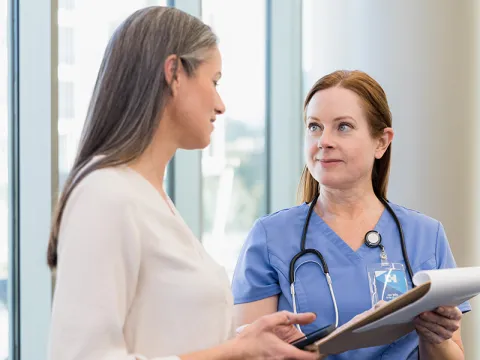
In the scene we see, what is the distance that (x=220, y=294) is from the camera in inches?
40.9

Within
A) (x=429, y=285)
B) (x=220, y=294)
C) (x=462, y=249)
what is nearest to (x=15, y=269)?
(x=220, y=294)

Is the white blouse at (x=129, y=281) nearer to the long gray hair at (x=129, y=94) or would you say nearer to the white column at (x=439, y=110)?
the long gray hair at (x=129, y=94)

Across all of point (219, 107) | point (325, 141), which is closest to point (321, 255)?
point (325, 141)

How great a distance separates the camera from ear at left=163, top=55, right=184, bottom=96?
1.01 meters

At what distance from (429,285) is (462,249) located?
137 centimetres

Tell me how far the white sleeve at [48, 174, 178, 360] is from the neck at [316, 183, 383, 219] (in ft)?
2.57

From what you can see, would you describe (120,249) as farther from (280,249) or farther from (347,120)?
(347,120)

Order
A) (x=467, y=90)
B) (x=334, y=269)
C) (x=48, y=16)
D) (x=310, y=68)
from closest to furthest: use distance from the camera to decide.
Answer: (x=334, y=269), (x=48, y=16), (x=467, y=90), (x=310, y=68)

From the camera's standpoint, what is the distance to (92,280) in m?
0.89

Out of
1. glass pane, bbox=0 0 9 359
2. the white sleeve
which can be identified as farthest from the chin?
glass pane, bbox=0 0 9 359

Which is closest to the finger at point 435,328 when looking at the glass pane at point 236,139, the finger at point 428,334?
the finger at point 428,334

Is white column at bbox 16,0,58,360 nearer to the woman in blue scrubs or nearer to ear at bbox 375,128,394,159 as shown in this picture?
the woman in blue scrubs

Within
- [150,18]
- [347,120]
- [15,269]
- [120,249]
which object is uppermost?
[150,18]

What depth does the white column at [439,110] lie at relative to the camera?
2330 millimetres
